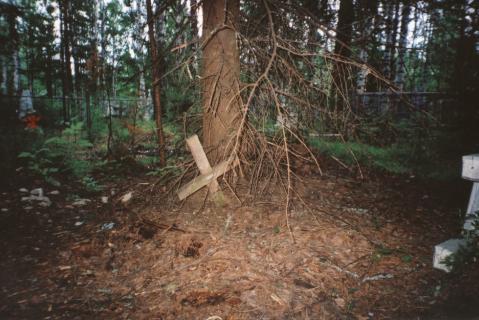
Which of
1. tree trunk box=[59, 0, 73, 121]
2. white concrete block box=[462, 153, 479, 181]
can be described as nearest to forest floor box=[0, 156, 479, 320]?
white concrete block box=[462, 153, 479, 181]

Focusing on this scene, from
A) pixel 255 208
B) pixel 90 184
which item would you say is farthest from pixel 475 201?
pixel 90 184

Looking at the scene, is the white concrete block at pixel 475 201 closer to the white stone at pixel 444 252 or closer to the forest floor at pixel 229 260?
the white stone at pixel 444 252

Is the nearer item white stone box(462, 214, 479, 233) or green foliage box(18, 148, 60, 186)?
white stone box(462, 214, 479, 233)

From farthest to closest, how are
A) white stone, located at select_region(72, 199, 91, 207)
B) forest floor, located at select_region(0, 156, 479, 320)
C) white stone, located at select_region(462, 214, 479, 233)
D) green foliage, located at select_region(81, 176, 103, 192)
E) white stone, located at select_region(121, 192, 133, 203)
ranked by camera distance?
1. green foliage, located at select_region(81, 176, 103, 192)
2. white stone, located at select_region(72, 199, 91, 207)
3. white stone, located at select_region(121, 192, 133, 203)
4. white stone, located at select_region(462, 214, 479, 233)
5. forest floor, located at select_region(0, 156, 479, 320)

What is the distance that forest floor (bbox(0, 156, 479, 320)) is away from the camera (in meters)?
2.45

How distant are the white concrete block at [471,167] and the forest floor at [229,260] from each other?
0.92 metres

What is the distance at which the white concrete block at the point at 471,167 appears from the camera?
2.89m

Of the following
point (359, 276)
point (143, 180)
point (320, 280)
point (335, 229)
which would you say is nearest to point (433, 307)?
point (359, 276)

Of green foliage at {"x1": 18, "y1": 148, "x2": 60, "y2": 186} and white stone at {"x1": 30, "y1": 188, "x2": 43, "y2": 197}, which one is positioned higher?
green foliage at {"x1": 18, "y1": 148, "x2": 60, "y2": 186}

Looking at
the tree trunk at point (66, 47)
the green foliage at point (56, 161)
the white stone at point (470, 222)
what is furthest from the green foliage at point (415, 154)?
the tree trunk at point (66, 47)

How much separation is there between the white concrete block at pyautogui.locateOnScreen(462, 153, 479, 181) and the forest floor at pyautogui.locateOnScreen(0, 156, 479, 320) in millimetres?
921

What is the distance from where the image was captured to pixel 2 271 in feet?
9.91

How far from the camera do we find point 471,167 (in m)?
2.94

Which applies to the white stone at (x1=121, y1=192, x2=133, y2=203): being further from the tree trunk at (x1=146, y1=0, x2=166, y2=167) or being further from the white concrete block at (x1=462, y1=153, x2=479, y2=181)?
the white concrete block at (x1=462, y1=153, x2=479, y2=181)
